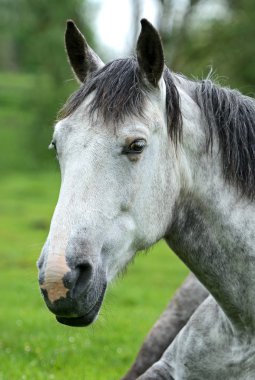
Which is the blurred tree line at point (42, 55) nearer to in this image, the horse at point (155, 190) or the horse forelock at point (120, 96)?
the horse at point (155, 190)

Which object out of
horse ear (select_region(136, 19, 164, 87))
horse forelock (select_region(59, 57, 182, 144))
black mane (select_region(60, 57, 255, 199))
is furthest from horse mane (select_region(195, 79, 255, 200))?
horse ear (select_region(136, 19, 164, 87))

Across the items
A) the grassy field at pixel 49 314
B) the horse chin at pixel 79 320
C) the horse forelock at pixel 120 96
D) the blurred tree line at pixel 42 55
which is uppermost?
the horse forelock at pixel 120 96

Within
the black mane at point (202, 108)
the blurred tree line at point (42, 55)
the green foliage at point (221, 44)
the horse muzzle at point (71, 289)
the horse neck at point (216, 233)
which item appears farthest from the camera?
the blurred tree line at point (42, 55)

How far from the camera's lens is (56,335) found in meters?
8.48

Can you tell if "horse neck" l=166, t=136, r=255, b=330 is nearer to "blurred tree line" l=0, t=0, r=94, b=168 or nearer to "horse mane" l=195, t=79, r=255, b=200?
"horse mane" l=195, t=79, r=255, b=200

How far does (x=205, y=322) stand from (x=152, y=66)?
157 centimetres

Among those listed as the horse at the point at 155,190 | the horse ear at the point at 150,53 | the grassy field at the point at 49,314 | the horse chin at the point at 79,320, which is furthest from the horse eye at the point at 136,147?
the horse chin at the point at 79,320

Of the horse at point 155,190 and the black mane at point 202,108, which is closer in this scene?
the horse at point 155,190

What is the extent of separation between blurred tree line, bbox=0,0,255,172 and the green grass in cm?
1253

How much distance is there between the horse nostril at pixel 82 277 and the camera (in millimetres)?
3531

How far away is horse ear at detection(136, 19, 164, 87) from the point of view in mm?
3849

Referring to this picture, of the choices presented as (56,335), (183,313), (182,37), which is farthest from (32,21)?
(183,313)

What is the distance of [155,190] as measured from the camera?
3947mm

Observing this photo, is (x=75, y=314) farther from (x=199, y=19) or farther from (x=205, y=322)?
(x=199, y=19)
